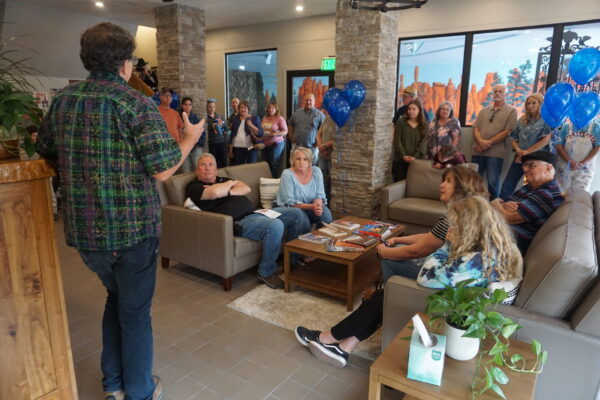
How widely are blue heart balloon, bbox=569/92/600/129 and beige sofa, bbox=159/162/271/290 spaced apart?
3226mm

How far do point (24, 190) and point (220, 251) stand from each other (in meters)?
1.68

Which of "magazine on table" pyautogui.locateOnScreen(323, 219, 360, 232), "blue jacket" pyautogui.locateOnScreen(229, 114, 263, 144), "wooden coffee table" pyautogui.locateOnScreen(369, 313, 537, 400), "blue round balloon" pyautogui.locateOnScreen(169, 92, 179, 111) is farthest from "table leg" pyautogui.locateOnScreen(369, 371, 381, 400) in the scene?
"blue round balloon" pyautogui.locateOnScreen(169, 92, 179, 111)

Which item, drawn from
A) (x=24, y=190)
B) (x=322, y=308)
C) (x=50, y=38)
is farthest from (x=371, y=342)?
(x=50, y=38)

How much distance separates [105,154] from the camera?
1.49 meters

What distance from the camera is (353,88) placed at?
4.41 m

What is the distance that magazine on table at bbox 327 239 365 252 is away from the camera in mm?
2861

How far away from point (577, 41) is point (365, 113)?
2.87m

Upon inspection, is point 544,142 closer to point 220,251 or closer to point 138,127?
point 220,251

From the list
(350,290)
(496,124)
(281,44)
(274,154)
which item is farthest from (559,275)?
(281,44)

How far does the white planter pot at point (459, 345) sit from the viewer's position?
1419mm

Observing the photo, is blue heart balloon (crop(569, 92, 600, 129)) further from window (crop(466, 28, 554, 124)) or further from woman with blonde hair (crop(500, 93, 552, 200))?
window (crop(466, 28, 554, 124))

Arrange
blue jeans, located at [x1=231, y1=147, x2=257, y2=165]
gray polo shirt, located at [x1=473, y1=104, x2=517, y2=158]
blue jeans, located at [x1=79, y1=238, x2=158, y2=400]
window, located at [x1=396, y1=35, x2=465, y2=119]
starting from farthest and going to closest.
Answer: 1. blue jeans, located at [x1=231, y1=147, x2=257, y2=165]
2. window, located at [x1=396, y1=35, x2=465, y2=119]
3. gray polo shirt, located at [x1=473, y1=104, x2=517, y2=158]
4. blue jeans, located at [x1=79, y1=238, x2=158, y2=400]

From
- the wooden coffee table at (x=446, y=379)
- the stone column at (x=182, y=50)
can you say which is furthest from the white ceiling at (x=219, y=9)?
the wooden coffee table at (x=446, y=379)

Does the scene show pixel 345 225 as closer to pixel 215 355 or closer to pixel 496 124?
pixel 215 355
